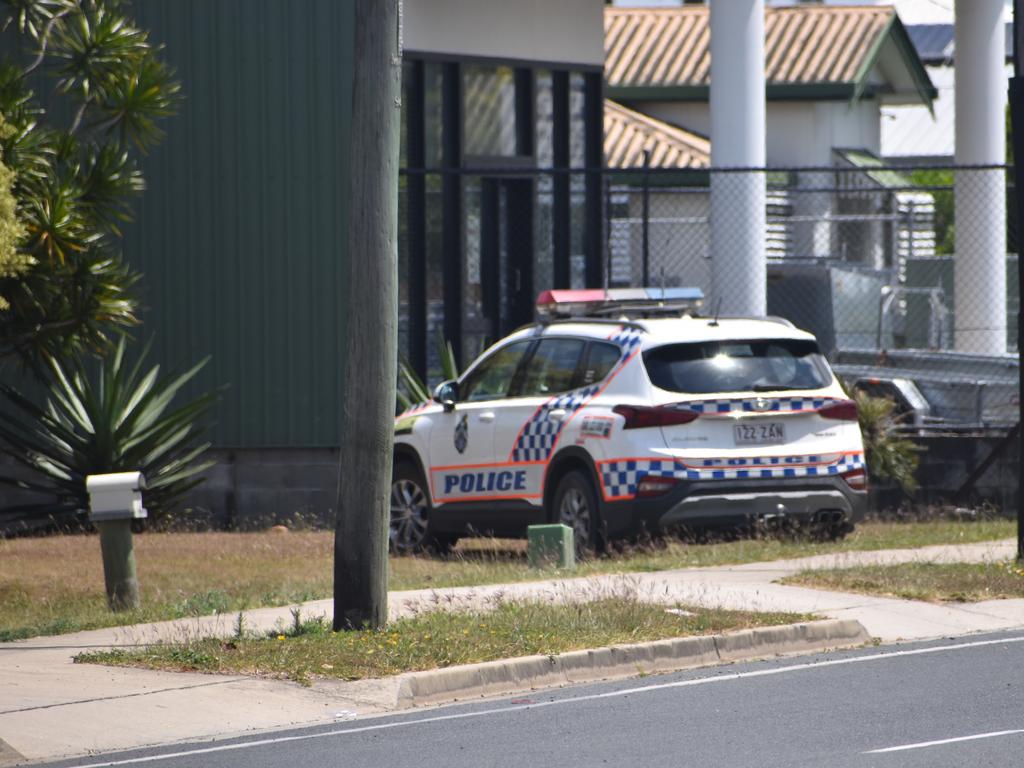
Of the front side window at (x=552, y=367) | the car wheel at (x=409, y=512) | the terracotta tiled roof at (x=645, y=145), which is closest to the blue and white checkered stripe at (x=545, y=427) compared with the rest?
the front side window at (x=552, y=367)

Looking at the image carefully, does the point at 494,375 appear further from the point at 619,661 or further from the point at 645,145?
the point at 645,145

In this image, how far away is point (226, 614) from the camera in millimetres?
10992

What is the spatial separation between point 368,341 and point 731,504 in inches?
168

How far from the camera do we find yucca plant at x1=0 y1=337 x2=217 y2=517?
15477 millimetres

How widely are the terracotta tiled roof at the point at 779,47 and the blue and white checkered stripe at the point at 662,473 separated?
20.9 metres

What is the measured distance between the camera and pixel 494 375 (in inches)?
581

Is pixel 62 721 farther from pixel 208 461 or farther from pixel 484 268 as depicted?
pixel 484 268

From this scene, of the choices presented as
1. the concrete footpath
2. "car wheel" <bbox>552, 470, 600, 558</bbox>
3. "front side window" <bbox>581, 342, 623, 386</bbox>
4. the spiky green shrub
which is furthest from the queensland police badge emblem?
the spiky green shrub

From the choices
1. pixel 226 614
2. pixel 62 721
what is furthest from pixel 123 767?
pixel 226 614

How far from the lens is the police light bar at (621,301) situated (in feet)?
48.2

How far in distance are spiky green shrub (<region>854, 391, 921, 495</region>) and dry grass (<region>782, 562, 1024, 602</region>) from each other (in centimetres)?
376

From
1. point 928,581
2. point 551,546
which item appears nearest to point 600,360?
point 551,546

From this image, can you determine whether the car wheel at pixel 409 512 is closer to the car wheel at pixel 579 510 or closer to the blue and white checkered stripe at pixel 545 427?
the blue and white checkered stripe at pixel 545 427

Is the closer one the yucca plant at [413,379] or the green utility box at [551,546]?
the green utility box at [551,546]
